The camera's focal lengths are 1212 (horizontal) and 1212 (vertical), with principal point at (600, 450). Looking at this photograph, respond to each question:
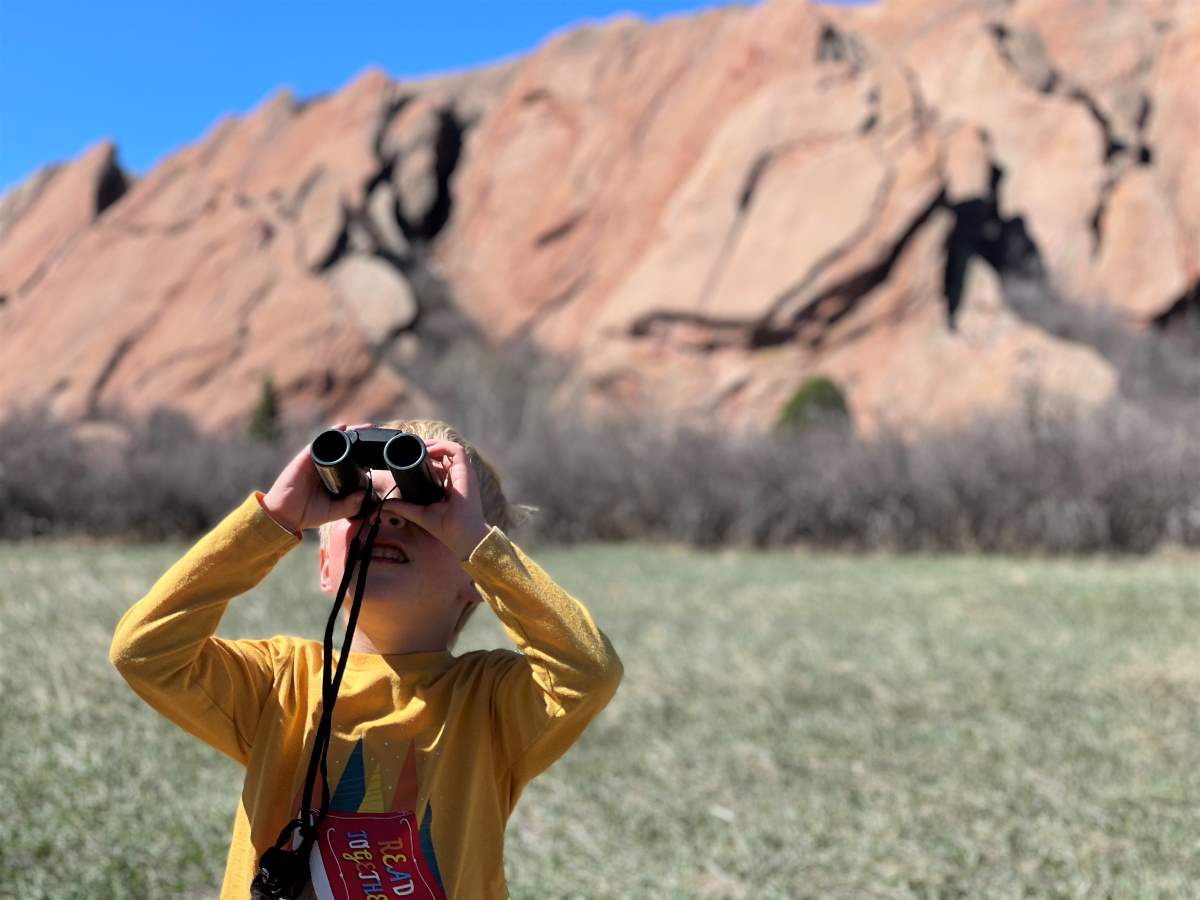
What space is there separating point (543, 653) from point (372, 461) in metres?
0.39

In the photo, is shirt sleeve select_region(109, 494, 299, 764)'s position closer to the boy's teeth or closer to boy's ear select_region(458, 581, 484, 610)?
the boy's teeth

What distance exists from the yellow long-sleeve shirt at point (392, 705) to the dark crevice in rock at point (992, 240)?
2255 cm

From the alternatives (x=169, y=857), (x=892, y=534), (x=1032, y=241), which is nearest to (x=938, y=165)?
(x=1032, y=241)

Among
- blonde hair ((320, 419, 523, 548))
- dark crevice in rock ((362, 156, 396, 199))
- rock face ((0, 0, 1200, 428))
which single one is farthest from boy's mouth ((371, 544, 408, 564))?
dark crevice in rock ((362, 156, 396, 199))

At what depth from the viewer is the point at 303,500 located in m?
1.81

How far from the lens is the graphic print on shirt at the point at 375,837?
1803mm

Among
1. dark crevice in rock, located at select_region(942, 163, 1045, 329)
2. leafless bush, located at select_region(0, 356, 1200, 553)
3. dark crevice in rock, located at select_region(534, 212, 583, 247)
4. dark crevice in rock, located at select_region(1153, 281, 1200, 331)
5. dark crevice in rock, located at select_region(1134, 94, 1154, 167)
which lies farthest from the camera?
dark crevice in rock, located at select_region(534, 212, 583, 247)

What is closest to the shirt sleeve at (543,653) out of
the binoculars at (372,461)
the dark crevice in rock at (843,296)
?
the binoculars at (372,461)

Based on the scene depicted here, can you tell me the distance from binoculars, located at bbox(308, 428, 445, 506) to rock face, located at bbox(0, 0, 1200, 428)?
656 inches

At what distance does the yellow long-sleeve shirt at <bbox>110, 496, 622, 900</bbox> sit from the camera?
5.95ft

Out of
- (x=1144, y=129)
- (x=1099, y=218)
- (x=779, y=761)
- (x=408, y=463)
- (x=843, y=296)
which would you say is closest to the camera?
(x=408, y=463)

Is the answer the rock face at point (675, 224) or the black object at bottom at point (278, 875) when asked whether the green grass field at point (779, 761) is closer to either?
the black object at bottom at point (278, 875)

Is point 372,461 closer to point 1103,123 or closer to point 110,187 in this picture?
point 1103,123

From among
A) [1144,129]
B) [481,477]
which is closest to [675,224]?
[1144,129]
